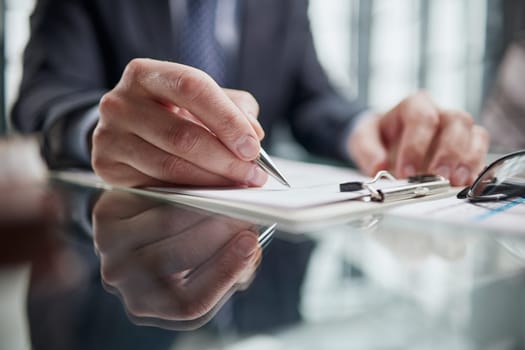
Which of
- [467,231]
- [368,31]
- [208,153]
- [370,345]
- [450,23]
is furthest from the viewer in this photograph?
[368,31]

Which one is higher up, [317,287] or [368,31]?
[317,287]

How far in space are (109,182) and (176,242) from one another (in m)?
0.22

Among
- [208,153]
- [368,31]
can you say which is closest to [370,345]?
[208,153]

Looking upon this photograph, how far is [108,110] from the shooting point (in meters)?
0.35

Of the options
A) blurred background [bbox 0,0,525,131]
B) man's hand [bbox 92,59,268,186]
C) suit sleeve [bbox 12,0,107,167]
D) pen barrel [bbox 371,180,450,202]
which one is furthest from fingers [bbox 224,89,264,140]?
blurred background [bbox 0,0,525,131]

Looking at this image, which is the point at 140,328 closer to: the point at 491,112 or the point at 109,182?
the point at 109,182

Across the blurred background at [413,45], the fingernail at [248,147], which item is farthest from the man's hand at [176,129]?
the blurred background at [413,45]

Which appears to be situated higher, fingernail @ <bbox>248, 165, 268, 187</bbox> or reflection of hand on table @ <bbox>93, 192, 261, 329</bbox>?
reflection of hand on table @ <bbox>93, 192, 261, 329</bbox>

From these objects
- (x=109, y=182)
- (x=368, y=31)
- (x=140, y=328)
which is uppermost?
(x=140, y=328)

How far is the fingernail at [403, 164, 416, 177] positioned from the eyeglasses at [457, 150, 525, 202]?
11 centimetres

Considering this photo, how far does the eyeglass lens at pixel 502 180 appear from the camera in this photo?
298mm

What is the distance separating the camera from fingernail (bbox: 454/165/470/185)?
38cm

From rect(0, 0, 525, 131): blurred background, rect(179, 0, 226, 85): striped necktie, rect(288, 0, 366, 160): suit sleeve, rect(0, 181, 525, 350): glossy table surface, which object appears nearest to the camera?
rect(0, 181, 525, 350): glossy table surface

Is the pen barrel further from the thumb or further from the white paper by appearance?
the thumb
